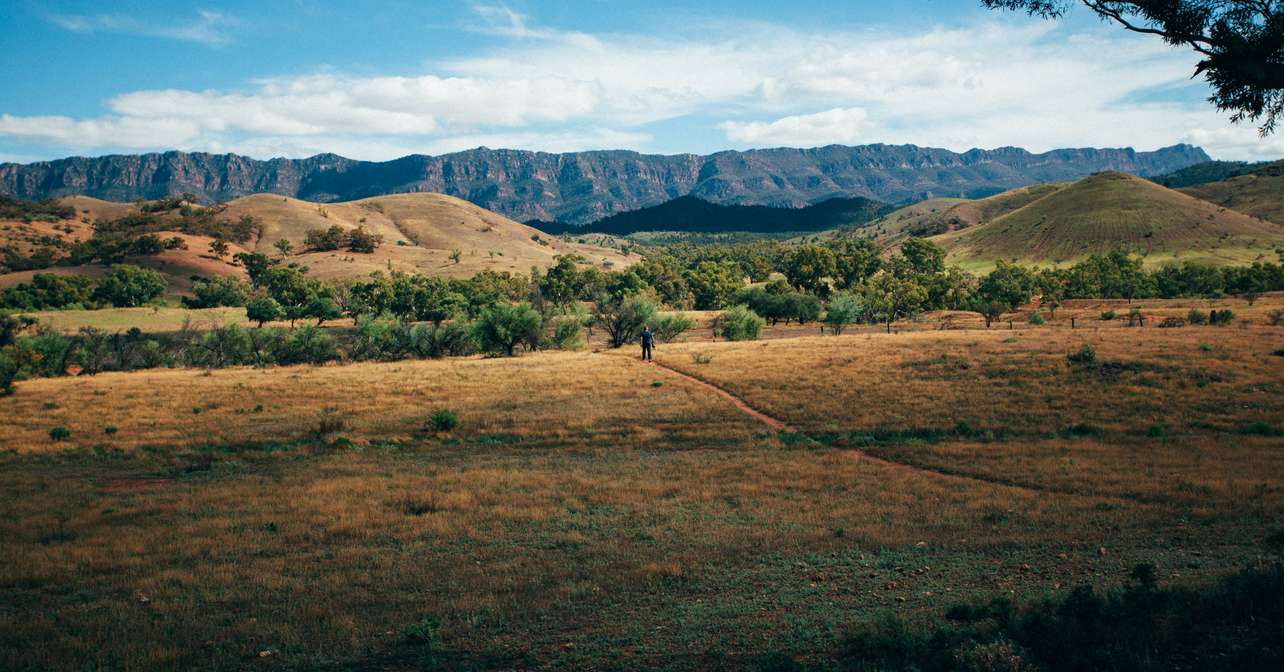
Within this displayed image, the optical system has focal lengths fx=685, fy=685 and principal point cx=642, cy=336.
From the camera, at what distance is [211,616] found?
1121cm

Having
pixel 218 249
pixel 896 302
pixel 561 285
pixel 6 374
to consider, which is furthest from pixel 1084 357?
pixel 218 249

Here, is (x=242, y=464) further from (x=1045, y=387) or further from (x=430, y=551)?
(x=1045, y=387)

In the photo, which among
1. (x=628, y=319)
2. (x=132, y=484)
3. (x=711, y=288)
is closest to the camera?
(x=132, y=484)

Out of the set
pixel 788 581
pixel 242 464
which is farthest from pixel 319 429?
pixel 788 581

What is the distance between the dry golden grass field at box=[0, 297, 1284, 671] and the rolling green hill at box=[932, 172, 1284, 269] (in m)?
140

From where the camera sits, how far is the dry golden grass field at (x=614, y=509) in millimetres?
10453

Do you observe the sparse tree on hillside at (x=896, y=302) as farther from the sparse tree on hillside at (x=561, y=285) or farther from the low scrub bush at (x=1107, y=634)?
the low scrub bush at (x=1107, y=634)

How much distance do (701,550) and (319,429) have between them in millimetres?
23677

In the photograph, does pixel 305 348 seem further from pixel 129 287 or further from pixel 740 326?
pixel 129 287

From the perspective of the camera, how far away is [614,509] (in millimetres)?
A: 18062

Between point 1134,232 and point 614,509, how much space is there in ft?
628

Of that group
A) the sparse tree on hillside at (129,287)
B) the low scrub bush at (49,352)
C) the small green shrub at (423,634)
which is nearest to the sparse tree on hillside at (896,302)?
the small green shrub at (423,634)

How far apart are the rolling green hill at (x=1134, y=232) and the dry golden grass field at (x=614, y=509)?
139808 millimetres

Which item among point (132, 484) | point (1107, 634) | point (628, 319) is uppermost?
point (1107, 634)
